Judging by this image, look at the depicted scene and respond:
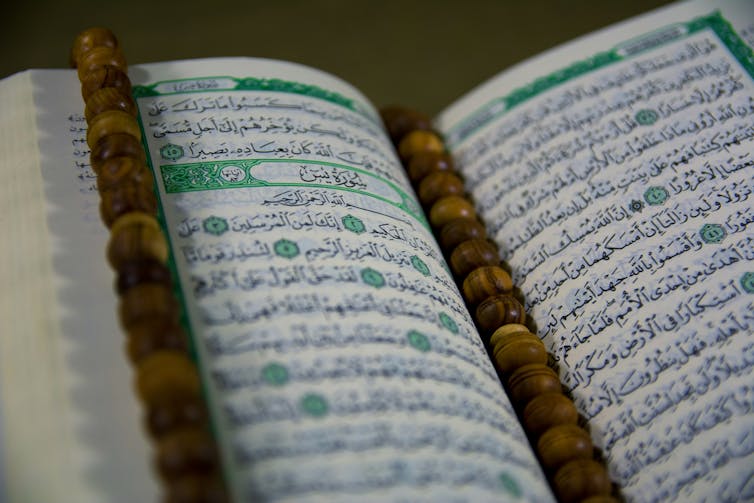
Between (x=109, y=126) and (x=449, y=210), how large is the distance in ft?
1.11

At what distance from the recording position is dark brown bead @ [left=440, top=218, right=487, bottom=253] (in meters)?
0.79

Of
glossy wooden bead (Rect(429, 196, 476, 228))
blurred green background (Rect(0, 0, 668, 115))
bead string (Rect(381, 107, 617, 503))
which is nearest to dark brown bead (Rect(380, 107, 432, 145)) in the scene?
bead string (Rect(381, 107, 617, 503))

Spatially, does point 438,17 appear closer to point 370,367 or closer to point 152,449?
point 370,367

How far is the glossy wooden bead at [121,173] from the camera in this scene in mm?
621

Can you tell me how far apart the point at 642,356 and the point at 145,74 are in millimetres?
523

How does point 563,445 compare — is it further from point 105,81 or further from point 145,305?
point 105,81

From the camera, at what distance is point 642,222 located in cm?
73

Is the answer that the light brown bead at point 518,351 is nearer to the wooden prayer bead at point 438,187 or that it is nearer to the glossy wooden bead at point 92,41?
the wooden prayer bead at point 438,187

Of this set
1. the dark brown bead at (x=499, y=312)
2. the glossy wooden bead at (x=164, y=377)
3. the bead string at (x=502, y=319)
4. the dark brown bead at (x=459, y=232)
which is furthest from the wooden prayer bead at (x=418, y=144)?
the glossy wooden bead at (x=164, y=377)

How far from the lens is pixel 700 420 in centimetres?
61

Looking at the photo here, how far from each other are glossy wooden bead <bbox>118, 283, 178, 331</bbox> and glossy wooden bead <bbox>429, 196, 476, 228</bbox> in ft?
1.11

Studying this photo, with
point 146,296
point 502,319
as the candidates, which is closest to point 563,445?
point 502,319

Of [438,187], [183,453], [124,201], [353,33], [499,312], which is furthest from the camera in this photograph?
[353,33]

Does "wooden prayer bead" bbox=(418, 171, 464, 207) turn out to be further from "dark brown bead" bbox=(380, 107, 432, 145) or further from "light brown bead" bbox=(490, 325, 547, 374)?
"light brown bead" bbox=(490, 325, 547, 374)
